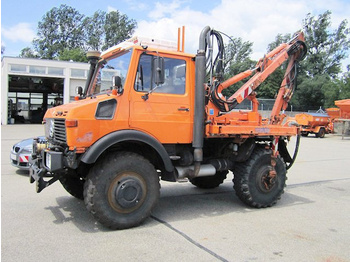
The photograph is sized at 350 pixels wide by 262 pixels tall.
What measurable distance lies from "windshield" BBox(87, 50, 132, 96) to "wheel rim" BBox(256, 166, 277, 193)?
9.71ft

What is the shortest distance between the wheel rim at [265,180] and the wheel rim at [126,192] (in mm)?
2299

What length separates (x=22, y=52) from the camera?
6812cm

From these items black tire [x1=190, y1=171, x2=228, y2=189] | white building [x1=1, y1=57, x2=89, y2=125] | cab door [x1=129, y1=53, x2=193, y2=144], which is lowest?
black tire [x1=190, y1=171, x2=228, y2=189]

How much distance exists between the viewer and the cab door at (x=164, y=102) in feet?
15.5

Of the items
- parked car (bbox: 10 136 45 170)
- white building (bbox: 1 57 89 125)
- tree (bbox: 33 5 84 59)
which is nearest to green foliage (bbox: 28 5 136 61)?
tree (bbox: 33 5 84 59)

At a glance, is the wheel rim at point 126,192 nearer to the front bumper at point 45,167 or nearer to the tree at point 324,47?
the front bumper at point 45,167

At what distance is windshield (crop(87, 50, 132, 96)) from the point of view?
4.86m

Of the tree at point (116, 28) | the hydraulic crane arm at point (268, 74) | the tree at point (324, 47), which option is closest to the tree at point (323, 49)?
the tree at point (324, 47)

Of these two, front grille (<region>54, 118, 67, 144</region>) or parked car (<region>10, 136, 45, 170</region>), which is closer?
front grille (<region>54, 118, 67, 144</region>)

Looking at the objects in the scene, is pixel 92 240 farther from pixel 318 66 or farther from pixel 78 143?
pixel 318 66

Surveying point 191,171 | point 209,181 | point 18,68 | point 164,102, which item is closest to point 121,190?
point 191,171

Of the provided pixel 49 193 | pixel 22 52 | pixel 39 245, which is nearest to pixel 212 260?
pixel 39 245

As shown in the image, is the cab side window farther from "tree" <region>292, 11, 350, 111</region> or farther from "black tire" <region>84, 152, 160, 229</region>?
"tree" <region>292, 11, 350, 111</region>

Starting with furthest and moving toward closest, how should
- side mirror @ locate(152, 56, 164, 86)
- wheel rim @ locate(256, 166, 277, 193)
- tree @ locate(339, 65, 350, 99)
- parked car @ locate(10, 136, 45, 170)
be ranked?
tree @ locate(339, 65, 350, 99) → parked car @ locate(10, 136, 45, 170) → wheel rim @ locate(256, 166, 277, 193) → side mirror @ locate(152, 56, 164, 86)
